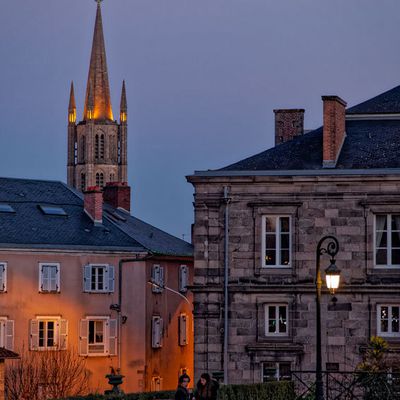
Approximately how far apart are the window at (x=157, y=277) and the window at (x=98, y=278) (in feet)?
6.81

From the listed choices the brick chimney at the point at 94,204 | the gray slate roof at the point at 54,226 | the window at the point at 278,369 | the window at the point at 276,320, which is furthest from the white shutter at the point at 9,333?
the window at the point at 278,369

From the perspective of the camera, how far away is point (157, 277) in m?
75.9

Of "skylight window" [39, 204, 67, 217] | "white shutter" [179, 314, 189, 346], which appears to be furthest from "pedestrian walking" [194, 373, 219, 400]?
"white shutter" [179, 314, 189, 346]

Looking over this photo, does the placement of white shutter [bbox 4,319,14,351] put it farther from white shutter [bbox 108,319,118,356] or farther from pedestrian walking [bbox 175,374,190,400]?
pedestrian walking [bbox 175,374,190,400]

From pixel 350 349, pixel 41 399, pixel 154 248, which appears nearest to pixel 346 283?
pixel 350 349

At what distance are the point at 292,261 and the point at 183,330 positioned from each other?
20.6 m

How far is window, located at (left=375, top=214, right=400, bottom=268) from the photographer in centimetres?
5831

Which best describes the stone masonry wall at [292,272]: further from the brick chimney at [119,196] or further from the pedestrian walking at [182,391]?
the brick chimney at [119,196]

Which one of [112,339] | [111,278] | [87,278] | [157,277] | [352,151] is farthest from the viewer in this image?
[157,277]

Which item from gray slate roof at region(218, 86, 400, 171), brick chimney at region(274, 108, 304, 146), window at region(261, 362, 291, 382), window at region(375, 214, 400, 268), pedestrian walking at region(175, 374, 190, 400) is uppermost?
brick chimney at region(274, 108, 304, 146)

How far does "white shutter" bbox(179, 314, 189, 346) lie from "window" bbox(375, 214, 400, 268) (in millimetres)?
21385

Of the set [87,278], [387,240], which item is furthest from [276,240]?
[87,278]

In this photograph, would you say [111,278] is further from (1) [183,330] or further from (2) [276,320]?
(2) [276,320]

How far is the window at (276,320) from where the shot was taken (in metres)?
59.0
